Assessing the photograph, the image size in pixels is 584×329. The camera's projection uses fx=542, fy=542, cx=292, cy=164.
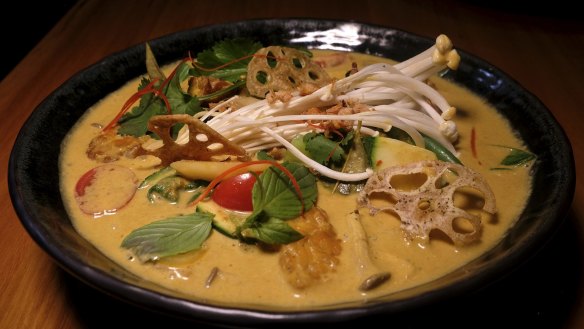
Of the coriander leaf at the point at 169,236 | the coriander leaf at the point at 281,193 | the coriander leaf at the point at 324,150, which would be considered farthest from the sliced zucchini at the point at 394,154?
the coriander leaf at the point at 169,236

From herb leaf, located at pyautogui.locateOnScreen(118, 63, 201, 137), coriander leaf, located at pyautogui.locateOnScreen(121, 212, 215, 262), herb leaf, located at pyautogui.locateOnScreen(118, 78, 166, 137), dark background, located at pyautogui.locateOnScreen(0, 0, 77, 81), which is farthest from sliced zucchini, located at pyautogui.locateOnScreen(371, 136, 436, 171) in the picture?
dark background, located at pyautogui.locateOnScreen(0, 0, 77, 81)

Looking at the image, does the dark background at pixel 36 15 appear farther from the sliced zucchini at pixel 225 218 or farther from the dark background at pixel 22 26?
the sliced zucchini at pixel 225 218

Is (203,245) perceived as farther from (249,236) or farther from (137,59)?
(137,59)

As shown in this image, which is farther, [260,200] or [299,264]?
[260,200]

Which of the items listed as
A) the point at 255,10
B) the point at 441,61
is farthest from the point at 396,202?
the point at 255,10

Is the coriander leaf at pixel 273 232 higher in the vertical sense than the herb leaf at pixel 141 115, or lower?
lower

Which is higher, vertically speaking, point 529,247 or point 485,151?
point 485,151
